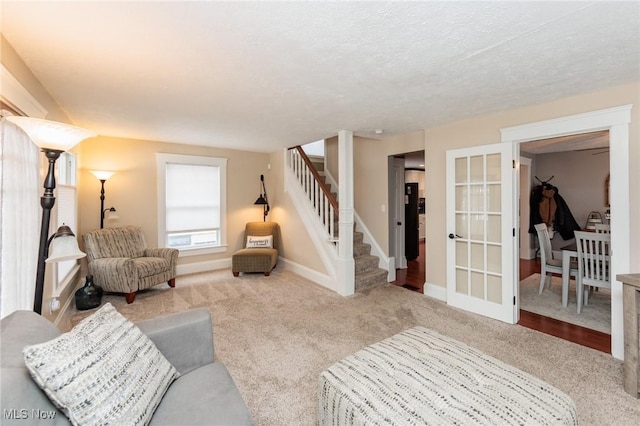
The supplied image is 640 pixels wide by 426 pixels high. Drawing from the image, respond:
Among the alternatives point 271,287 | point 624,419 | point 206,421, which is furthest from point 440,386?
point 271,287

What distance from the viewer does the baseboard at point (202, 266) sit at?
16.3 ft

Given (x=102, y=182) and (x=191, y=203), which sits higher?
(x=102, y=182)

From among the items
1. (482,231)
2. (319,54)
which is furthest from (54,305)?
(482,231)

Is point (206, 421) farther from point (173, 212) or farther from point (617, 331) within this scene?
point (173, 212)

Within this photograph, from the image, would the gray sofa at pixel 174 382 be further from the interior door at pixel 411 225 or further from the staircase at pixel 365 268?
the interior door at pixel 411 225

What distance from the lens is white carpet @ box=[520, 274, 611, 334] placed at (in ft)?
9.98

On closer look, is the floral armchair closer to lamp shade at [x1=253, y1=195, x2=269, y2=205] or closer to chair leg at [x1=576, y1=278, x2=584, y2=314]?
lamp shade at [x1=253, y1=195, x2=269, y2=205]

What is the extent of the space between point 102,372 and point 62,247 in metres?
1.01

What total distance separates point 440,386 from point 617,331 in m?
2.29

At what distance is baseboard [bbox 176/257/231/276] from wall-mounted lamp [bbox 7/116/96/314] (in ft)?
11.3

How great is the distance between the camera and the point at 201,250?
517 cm

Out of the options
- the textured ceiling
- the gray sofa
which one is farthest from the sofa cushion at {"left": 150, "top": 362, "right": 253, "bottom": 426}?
the textured ceiling

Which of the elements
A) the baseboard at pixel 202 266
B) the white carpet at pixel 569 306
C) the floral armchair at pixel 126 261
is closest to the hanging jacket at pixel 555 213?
the white carpet at pixel 569 306

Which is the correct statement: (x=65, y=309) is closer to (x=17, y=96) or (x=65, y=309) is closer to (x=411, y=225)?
(x=17, y=96)
